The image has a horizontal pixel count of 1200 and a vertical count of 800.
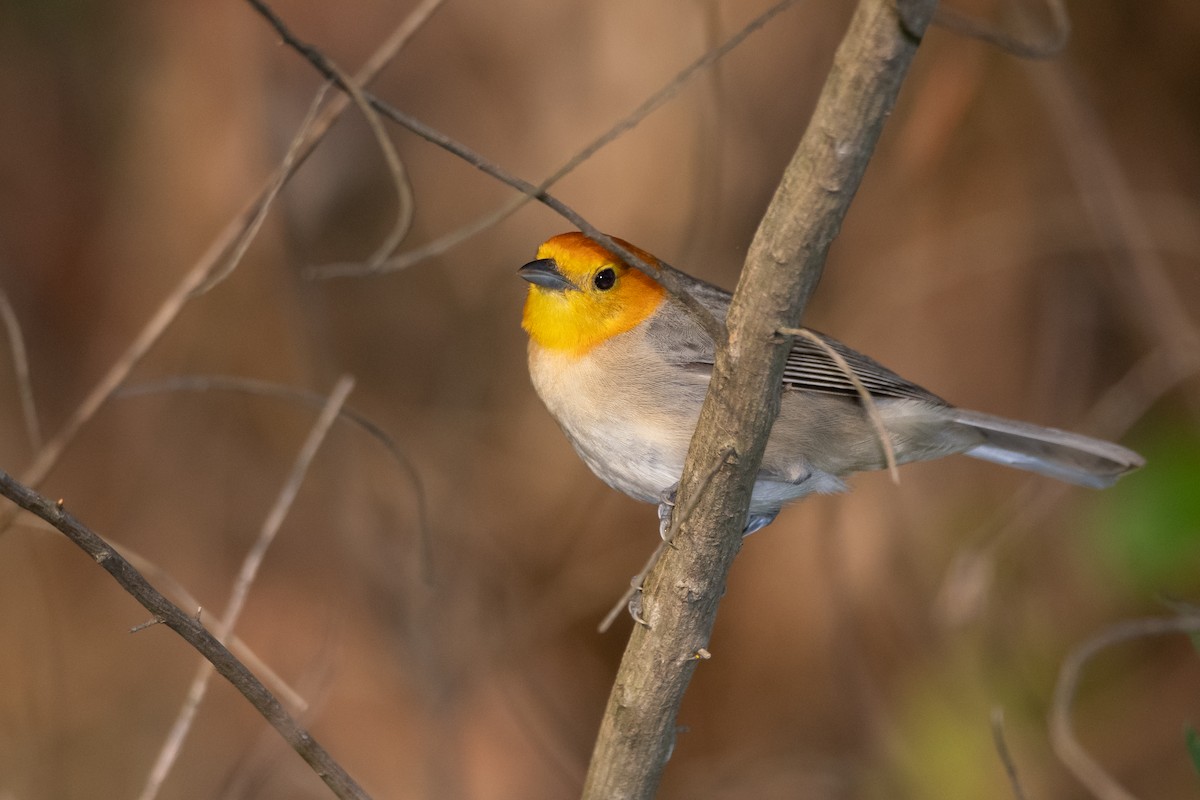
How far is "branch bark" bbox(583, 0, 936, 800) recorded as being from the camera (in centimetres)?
162

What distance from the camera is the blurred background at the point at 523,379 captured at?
19.8ft

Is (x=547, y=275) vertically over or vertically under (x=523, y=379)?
under

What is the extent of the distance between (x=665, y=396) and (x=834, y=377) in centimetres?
56

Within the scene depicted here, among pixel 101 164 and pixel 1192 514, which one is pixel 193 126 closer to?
pixel 101 164

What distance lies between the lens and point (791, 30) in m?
6.24

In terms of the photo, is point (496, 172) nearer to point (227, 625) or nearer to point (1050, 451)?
point (227, 625)

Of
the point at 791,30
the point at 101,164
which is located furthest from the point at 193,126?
the point at 791,30

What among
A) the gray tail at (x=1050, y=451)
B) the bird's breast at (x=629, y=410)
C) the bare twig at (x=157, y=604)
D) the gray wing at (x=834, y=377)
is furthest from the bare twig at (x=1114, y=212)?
the bare twig at (x=157, y=604)

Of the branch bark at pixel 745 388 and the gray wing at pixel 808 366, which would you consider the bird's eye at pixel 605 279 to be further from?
the branch bark at pixel 745 388

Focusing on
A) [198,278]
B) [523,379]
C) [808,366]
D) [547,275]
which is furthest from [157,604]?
[523,379]

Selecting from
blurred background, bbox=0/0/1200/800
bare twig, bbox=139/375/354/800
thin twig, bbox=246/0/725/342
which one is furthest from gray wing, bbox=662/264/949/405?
blurred background, bbox=0/0/1200/800

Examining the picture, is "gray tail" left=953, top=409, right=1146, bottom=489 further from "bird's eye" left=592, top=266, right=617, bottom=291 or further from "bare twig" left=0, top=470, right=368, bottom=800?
"bare twig" left=0, top=470, right=368, bottom=800

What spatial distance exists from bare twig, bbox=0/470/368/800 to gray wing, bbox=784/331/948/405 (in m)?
1.91

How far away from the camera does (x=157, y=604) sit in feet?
6.00
